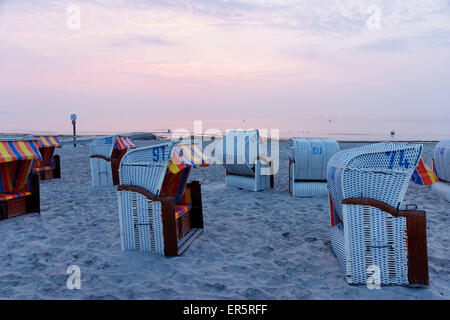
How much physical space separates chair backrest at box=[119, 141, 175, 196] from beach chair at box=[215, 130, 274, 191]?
204 inches

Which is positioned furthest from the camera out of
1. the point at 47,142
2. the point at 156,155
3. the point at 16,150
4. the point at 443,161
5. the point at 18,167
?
the point at 47,142

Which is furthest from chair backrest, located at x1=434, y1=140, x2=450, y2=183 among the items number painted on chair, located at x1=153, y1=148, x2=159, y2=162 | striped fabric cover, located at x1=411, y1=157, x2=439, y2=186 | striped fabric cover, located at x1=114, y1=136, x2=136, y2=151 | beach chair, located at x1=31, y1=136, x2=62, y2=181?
beach chair, located at x1=31, y1=136, x2=62, y2=181

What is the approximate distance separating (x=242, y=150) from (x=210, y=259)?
5.36 metres

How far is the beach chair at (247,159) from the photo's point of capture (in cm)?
1028

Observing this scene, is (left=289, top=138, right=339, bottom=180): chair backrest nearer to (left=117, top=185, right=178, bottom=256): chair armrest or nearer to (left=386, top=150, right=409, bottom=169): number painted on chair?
(left=386, top=150, right=409, bottom=169): number painted on chair

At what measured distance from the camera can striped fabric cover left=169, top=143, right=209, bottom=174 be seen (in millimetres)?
5312

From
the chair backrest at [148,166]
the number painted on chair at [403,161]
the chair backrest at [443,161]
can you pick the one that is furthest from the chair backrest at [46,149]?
the chair backrest at [443,161]

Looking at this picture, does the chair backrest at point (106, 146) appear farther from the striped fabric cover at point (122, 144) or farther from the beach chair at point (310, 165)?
the beach chair at point (310, 165)

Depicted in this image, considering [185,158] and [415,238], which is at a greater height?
[185,158]

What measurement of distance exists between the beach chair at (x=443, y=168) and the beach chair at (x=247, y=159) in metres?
4.97

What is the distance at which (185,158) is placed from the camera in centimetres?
573

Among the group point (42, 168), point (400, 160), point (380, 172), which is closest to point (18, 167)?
point (42, 168)

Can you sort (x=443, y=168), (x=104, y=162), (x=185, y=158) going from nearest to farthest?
(x=185, y=158) < (x=443, y=168) < (x=104, y=162)

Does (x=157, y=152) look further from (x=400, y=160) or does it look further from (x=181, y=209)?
(x=400, y=160)
